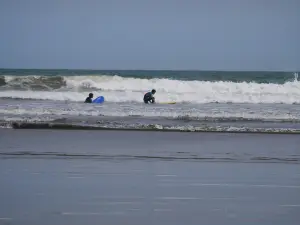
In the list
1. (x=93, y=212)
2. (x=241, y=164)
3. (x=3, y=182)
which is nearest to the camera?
(x=93, y=212)

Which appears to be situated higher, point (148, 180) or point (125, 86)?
point (125, 86)

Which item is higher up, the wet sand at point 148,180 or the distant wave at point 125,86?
the distant wave at point 125,86

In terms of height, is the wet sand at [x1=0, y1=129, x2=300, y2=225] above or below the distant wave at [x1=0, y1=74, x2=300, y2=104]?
below

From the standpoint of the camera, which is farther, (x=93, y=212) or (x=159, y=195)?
(x=159, y=195)

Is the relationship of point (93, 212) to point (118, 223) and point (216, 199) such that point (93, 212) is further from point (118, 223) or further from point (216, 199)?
point (216, 199)

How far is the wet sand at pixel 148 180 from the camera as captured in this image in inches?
189

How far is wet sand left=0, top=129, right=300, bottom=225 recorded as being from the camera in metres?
4.80

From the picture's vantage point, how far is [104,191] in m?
5.71

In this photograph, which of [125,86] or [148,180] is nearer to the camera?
[148,180]

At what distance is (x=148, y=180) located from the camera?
251 inches

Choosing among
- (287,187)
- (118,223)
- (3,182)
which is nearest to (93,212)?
(118,223)

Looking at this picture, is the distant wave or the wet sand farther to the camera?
the distant wave

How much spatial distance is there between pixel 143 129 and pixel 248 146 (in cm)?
290

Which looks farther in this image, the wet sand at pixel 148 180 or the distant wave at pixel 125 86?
the distant wave at pixel 125 86
